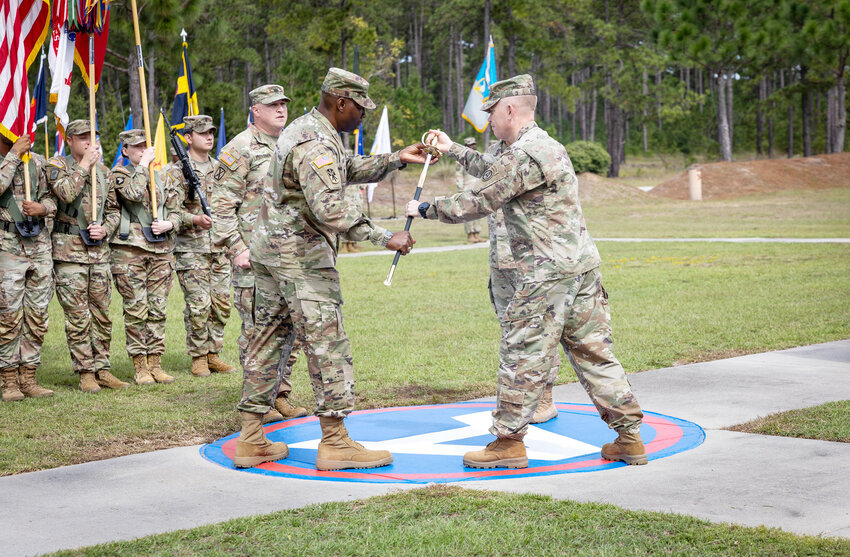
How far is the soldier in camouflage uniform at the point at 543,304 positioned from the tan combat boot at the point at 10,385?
4.30 m

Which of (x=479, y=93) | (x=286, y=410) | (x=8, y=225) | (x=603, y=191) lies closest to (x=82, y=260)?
(x=8, y=225)

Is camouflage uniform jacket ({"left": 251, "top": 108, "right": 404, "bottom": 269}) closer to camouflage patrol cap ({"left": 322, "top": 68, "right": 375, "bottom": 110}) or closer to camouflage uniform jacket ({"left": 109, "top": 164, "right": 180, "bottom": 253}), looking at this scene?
camouflage patrol cap ({"left": 322, "top": 68, "right": 375, "bottom": 110})

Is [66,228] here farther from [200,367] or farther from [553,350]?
→ [553,350]

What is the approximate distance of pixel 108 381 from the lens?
8.53m

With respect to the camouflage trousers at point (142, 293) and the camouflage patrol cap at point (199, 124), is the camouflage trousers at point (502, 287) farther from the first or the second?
the camouflage patrol cap at point (199, 124)

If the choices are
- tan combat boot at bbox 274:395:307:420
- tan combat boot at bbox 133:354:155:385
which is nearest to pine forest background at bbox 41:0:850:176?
tan combat boot at bbox 133:354:155:385

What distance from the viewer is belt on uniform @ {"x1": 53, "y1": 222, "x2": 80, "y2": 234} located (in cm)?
836

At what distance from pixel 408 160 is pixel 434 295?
8617 mm

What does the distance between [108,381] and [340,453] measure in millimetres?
3674

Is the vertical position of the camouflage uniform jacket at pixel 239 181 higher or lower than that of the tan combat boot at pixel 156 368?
higher

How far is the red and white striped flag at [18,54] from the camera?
805cm

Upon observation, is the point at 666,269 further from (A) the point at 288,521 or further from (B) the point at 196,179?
(A) the point at 288,521

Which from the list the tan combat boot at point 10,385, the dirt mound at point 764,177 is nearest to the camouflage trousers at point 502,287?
the tan combat boot at point 10,385

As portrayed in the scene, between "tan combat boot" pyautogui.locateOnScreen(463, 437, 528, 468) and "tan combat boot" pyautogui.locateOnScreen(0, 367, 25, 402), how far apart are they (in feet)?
14.3
